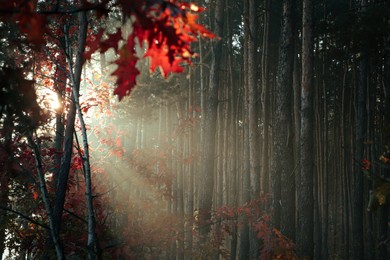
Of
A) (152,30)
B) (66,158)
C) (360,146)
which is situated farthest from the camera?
(360,146)

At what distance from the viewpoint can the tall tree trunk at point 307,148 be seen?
8.68 m

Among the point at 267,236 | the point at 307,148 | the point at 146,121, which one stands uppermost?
the point at 146,121

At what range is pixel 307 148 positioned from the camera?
8750 mm

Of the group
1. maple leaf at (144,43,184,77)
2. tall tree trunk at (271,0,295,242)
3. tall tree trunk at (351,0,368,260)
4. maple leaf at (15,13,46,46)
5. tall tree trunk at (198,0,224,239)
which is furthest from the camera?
tall tree trunk at (351,0,368,260)

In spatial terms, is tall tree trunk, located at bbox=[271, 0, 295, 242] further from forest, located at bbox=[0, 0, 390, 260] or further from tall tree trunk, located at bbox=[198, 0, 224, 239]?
tall tree trunk, located at bbox=[198, 0, 224, 239]

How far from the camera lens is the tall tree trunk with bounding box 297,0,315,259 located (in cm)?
868

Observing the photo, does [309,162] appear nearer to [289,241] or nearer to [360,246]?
[289,241]

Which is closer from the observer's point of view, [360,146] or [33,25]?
[33,25]

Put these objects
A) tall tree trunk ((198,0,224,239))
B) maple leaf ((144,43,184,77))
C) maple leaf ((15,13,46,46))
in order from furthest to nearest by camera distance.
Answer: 1. tall tree trunk ((198,0,224,239))
2. maple leaf ((144,43,184,77))
3. maple leaf ((15,13,46,46))

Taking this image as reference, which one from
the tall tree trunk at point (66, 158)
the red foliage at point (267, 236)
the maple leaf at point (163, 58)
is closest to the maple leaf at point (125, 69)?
the maple leaf at point (163, 58)

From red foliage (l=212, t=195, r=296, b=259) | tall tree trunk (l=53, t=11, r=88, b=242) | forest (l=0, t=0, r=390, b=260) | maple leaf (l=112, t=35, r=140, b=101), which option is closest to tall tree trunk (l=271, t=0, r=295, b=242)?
forest (l=0, t=0, r=390, b=260)

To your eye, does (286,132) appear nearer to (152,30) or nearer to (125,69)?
(125,69)

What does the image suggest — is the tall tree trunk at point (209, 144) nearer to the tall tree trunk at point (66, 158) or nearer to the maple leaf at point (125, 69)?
the tall tree trunk at point (66, 158)

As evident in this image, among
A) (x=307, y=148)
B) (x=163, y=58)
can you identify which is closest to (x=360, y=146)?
(x=307, y=148)
